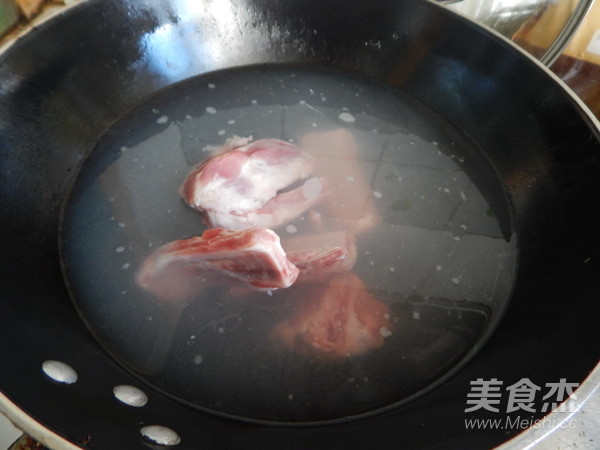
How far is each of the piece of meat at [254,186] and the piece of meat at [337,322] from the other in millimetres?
244

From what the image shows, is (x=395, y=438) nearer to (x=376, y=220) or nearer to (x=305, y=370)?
(x=305, y=370)

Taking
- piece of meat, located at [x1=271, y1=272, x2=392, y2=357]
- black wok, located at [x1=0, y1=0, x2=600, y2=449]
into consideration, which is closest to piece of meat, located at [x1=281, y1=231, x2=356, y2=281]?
piece of meat, located at [x1=271, y1=272, x2=392, y2=357]

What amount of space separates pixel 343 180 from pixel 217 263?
1.52ft

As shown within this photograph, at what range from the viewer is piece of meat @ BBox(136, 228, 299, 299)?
106cm

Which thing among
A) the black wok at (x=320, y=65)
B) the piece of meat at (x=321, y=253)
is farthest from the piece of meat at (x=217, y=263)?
the black wok at (x=320, y=65)

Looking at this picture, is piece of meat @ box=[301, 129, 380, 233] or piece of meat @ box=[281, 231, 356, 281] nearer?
piece of meat @ box=[281, 231, 356, 281]

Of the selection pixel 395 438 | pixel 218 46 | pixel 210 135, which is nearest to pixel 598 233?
pixel 395 438

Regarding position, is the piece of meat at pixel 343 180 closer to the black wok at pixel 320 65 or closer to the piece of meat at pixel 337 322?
the piece of meat at pixel 337 322

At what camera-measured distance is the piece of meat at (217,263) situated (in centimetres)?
106

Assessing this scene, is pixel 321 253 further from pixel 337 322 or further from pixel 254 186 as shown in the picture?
pixel 254 186

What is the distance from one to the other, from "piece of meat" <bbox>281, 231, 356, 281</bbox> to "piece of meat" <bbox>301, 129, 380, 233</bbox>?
57 millimetres

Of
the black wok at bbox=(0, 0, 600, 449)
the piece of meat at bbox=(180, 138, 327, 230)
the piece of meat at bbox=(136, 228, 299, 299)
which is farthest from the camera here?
the piece of meat at bbox=(180, 138, 327, 230)

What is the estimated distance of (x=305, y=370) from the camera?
104cm

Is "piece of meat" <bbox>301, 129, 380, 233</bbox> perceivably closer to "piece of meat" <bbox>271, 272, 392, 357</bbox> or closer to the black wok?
"piece of meat" <bbox>271, 272, 392, 357</bbox>
